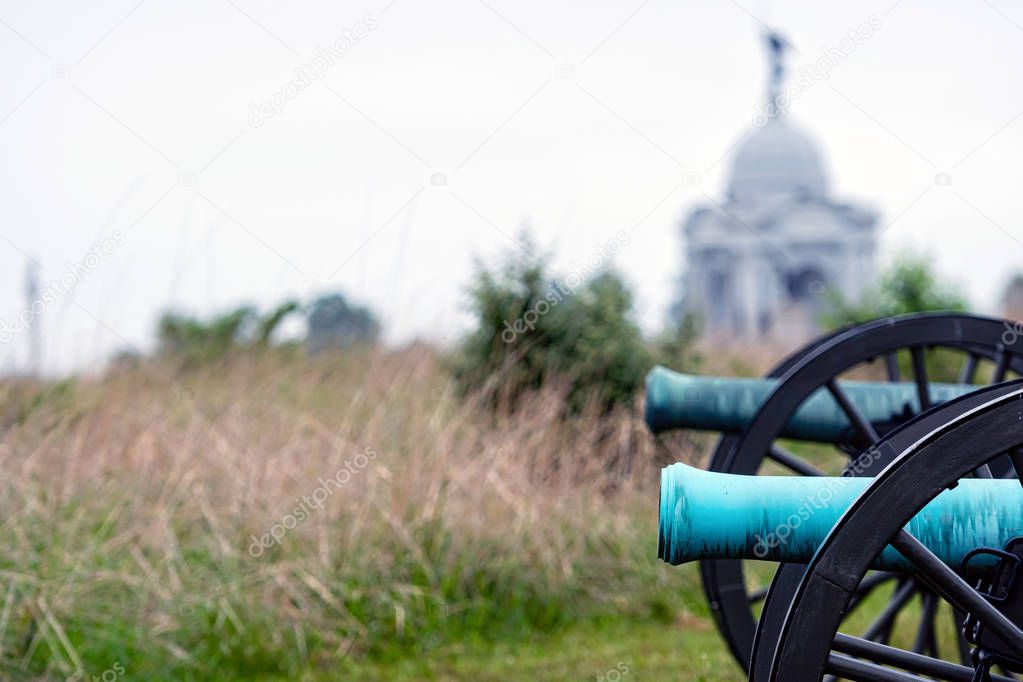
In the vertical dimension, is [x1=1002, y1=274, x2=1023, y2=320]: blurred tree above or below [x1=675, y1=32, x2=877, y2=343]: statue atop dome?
below

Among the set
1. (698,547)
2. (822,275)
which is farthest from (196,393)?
(822,275)

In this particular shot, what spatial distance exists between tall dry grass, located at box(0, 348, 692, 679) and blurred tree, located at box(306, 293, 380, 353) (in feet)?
0.63

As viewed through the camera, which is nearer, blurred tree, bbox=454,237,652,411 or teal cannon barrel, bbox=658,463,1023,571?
teal cannon barrel, bbox=658,463,1023,571

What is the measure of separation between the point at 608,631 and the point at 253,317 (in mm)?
2821

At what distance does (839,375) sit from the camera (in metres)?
3.65

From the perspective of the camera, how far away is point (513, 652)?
5605mm

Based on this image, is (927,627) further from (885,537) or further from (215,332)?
(215,332)

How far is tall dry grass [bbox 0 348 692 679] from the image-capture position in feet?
16.0

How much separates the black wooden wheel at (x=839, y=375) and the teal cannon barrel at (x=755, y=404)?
8 centimetres

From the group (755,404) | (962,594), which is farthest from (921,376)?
(962,594)

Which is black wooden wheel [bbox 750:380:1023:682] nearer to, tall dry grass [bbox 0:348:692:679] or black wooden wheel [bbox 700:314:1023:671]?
black wooden wheel [bbox 700:314:1023:671]

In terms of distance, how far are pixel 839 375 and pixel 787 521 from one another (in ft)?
4.72

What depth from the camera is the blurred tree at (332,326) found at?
7.50m

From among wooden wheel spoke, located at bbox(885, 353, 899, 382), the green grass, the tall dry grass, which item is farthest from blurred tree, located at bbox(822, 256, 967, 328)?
wooden wheel spoke, located at bbox(885, 353, 899, 382)
